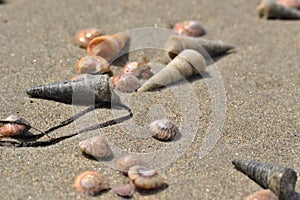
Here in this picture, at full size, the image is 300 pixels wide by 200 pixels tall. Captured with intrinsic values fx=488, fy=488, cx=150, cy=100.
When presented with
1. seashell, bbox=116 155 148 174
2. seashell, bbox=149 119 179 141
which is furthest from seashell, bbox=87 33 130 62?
seashell, bbox=116 155 148 174

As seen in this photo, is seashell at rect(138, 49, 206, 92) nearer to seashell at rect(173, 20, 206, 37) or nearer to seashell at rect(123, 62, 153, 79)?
seashell at rect(123, 62, 153, 79)

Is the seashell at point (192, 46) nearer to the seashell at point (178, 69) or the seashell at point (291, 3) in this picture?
the seashell at point (178, 69)

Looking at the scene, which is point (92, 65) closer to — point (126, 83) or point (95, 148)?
point (126, 83)

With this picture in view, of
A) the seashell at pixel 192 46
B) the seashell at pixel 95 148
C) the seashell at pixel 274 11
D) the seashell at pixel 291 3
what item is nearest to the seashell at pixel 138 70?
the seashell at pixel 192 46

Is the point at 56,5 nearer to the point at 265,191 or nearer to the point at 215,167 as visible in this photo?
the point at 215,167

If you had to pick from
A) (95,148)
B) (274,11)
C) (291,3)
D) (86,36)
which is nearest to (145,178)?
(95,148)

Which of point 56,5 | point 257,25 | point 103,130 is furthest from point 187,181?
point 56,5
